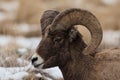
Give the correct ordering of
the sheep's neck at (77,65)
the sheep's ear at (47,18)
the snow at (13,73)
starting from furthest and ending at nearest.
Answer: the snow at (13,73) → the sheep's ear at (47,18) → the sheep's neck at (77,65)

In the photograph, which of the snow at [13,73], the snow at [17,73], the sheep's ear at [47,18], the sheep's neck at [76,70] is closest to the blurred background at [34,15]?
the snow at [17,73]

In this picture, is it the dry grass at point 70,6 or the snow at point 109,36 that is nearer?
the snow at point 109,36

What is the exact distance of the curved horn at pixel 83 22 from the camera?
10.4m

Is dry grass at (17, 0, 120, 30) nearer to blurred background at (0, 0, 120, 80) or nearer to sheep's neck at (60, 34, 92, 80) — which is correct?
blurred background at (0, 0, 120, 80)

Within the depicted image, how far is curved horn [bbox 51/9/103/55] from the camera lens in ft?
34.3

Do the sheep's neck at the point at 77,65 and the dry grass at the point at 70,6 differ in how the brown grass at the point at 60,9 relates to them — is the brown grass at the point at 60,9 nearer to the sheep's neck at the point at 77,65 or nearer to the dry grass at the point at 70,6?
the dry grass at the point at 70,6

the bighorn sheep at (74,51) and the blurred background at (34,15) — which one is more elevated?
the bighorn sheep at (74,51)

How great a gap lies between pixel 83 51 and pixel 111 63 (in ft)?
1.77

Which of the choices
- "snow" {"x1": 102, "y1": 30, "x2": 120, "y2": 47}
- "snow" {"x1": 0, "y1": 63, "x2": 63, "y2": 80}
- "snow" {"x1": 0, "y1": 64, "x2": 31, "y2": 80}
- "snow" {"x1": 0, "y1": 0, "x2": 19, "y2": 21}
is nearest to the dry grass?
"snow" {"x1": 0, "y1": 0, "x2": 19, "y2": 21}

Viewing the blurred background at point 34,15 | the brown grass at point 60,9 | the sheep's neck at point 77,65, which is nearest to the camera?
the sheep's neck at point 77,65

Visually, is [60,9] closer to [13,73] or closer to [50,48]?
[13,73]

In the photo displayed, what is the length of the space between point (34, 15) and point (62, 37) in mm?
16490

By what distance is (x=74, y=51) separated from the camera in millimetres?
10703

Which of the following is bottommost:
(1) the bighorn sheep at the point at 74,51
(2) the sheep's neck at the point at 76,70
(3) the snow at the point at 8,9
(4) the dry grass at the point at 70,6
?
(3) the snow at the point at 8,9
